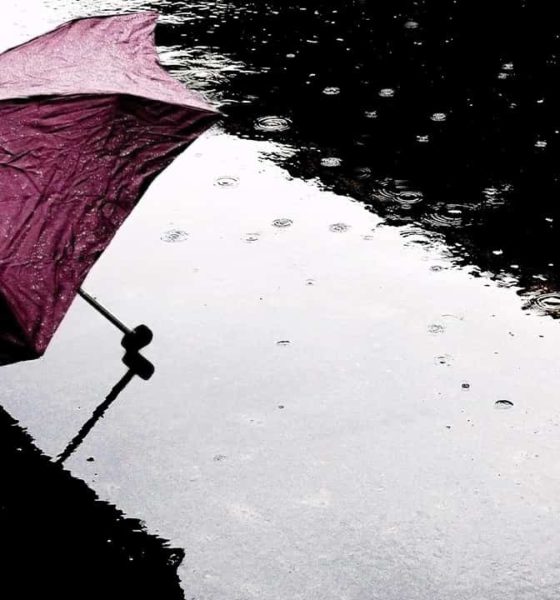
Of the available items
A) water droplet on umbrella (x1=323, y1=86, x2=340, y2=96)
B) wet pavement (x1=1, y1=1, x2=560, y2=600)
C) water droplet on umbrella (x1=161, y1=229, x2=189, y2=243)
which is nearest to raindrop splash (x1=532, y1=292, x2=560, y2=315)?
wet pavement (x1=1, y1=1, x2=560, y2=600)

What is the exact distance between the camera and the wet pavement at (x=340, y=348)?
3.55 metres

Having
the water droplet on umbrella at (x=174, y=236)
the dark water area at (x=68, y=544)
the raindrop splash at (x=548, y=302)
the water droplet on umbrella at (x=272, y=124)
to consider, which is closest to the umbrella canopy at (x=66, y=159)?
the dark water area at (x=68, y=544)

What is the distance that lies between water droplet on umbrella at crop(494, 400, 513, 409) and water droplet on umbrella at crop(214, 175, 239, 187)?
8.20 feet

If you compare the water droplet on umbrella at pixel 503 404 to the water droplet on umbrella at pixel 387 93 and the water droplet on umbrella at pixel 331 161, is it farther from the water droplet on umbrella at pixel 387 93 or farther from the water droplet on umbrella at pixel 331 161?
the water droplet on umbrella at pixel 387 93

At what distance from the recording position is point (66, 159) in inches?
141

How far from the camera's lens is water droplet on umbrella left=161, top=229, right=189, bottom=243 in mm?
5543

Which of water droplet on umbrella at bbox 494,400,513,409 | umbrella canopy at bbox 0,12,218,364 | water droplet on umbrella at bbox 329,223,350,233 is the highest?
umbrella canopy at bbox 0,12,218,364

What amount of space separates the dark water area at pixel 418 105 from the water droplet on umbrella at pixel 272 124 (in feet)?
0.05

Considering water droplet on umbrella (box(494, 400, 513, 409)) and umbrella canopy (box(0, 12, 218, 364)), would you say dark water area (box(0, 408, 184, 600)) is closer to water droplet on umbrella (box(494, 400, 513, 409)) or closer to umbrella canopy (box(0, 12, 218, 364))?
umbrella canopy (box(0, 12, 218, 364))

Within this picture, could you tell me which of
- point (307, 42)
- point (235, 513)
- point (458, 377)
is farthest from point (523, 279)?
point (307, 42)

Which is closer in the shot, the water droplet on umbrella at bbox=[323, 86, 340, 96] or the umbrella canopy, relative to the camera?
the umbrella canopy

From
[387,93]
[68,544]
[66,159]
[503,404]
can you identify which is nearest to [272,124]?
[387,93]

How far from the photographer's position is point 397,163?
6152 mm

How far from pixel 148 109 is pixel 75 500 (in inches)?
58.5
